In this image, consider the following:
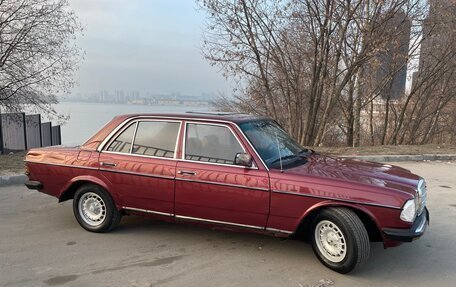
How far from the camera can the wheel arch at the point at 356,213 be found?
13.1 ft

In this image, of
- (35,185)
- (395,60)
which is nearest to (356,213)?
(35,185)

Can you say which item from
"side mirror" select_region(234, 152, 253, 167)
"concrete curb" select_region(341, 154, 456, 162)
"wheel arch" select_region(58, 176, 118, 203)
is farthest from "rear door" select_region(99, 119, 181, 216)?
"concrete curb" select_region(341, 154, 456, 162)

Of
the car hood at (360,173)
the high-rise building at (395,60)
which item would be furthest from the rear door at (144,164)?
the high-rise building at (395,60)

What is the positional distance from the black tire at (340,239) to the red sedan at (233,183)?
1 cm

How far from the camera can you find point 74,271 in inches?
160

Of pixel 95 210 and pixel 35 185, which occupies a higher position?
pixel 35 185

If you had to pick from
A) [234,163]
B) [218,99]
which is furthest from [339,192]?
[218,99]

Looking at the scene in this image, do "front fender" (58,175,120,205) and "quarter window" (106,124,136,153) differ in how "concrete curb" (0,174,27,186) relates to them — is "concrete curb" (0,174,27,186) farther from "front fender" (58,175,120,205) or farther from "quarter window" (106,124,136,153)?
"quarter window" (106,124,136,153)

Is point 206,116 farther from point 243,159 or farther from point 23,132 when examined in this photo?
point 23,132

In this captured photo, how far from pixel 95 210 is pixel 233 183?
2.06 metres

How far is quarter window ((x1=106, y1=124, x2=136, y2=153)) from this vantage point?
512 centimetres

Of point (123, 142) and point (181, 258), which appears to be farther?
point (123, 142)

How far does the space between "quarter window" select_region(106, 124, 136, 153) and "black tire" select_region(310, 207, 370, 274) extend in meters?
2.52

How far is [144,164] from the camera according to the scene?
16.0 ft
